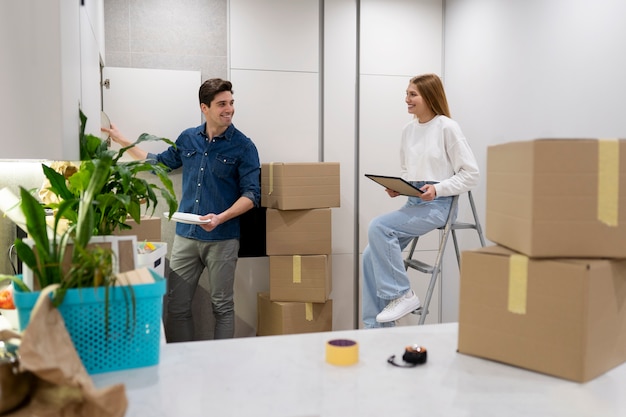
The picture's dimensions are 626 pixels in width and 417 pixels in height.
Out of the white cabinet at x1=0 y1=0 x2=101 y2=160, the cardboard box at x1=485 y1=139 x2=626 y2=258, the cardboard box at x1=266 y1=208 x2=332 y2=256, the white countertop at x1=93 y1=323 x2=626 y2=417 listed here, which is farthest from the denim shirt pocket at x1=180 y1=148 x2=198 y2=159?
the cardboard box at x1=485 y1=139 x2=626 y2=258

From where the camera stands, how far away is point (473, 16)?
3979mm

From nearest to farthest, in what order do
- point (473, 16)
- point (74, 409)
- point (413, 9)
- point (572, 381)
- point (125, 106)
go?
1. point (74, 409)
2. point (572, 381)
3. point (125, 106)
4. point (473, 16)
5. point (413, 9)

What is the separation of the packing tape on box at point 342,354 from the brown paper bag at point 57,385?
51 centimetres

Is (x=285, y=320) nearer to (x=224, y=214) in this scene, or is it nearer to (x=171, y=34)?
(x=224, y=214)

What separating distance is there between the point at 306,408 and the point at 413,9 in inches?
146

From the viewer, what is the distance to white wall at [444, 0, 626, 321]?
9.41ft

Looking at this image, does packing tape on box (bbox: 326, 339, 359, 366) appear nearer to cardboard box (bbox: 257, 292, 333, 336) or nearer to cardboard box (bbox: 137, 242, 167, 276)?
cardboard box (bbox: 137, 242, 167, 276)

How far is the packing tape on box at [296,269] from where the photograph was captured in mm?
3748

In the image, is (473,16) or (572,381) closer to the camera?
(572,381)

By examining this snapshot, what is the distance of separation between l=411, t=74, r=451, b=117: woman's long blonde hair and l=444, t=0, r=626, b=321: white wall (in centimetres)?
54

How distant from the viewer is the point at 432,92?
3.30 meters

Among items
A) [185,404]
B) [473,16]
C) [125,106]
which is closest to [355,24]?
[473,16]

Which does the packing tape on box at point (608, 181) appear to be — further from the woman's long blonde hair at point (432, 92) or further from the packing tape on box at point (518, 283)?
the woman's long blonde hair at point (432, 92)

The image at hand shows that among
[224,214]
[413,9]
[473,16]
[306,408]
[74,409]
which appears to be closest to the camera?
[74,409]
